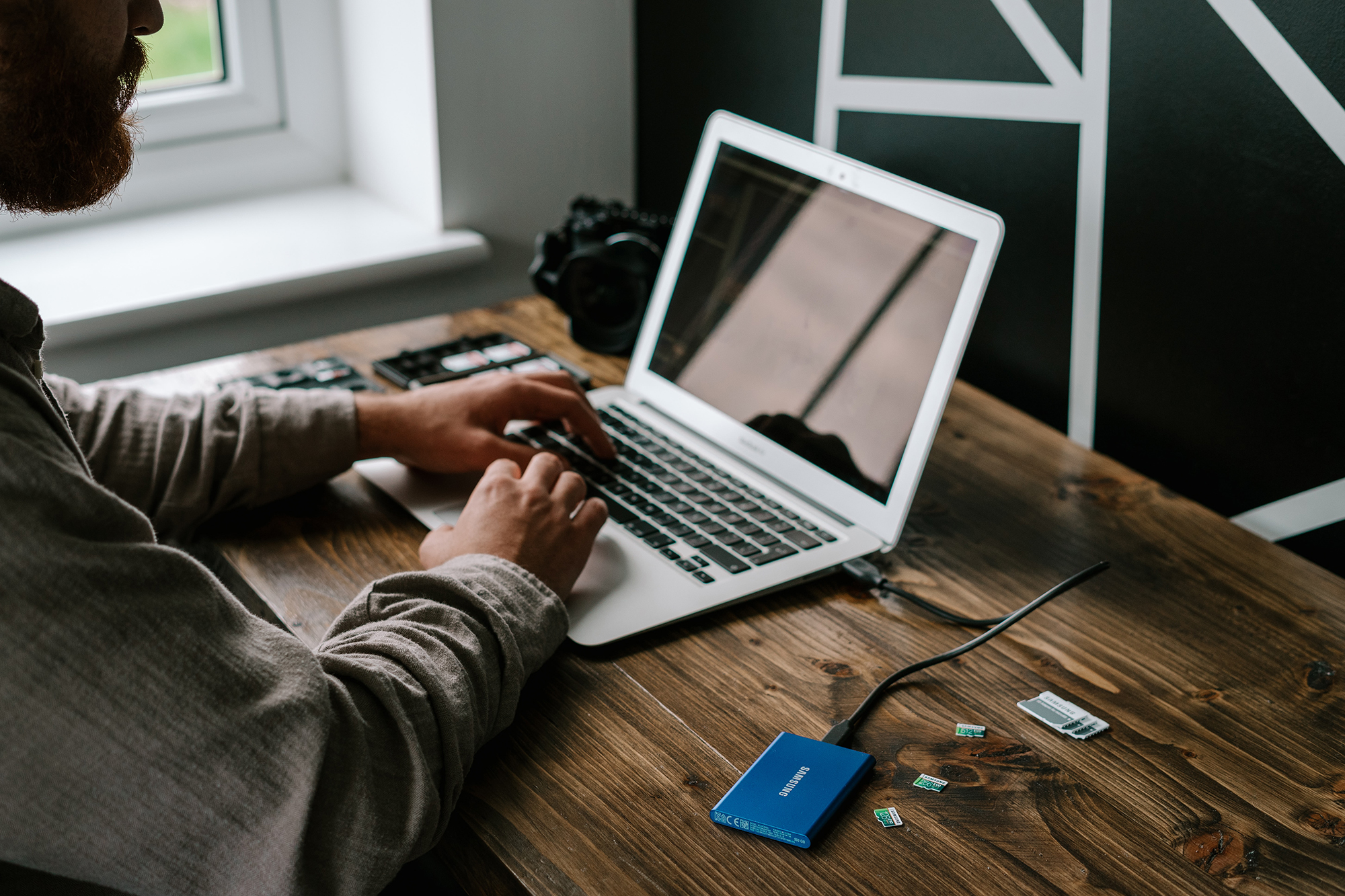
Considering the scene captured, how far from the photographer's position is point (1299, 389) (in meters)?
1.04

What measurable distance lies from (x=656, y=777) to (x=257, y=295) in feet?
3.52

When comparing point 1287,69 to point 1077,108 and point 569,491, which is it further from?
point 569,491

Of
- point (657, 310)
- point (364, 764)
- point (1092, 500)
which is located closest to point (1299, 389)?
point (1092, 500)

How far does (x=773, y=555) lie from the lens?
970 mm

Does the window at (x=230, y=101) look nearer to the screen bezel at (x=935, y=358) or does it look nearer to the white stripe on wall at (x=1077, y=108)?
the screen bezel at (x=935, y=358)

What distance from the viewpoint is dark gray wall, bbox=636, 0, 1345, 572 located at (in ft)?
3.29

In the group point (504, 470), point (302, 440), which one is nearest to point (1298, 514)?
point (504, 470)

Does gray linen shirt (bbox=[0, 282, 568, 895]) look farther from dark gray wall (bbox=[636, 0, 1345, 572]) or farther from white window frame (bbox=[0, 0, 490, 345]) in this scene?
white window frame (bbox=[0, 0, 490, 345])

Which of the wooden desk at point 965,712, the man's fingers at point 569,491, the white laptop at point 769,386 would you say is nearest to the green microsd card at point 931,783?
the wooden desk at point 965,712

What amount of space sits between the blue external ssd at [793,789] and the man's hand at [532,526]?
22cm

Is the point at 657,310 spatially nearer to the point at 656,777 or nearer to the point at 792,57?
the point at 792,57

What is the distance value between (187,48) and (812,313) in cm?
121

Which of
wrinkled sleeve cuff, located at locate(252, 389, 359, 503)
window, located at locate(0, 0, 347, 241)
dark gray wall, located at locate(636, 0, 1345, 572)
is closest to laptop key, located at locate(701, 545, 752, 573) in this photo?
wrinkled sleeve cuff, located at locate(252, 389, 359, 503)

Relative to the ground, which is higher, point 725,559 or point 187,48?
point 187,48
